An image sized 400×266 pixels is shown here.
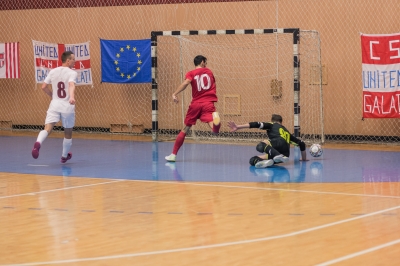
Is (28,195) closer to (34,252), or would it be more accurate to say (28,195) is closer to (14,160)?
(34,252)

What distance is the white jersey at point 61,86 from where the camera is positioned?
14.7 metres

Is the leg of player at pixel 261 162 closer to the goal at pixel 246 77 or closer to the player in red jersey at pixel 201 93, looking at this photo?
the player in red jersey at pixel 201 93

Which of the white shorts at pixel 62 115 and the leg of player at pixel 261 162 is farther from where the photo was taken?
the white shorts at pixel 62 115

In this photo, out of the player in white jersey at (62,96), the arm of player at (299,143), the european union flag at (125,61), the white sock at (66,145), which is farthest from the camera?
the european union flag at (125,61)

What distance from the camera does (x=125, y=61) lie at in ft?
69.5

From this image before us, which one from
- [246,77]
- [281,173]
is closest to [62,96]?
[281,173]

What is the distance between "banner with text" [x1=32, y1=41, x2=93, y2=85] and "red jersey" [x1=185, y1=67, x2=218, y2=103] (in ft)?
24.2

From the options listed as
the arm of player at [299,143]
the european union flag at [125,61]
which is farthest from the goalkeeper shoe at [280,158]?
the european union flag at [125,61]

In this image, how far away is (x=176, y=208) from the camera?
994 cm

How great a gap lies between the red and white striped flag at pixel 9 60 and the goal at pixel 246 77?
14.1 feet

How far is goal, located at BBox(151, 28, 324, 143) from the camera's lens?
19656 millimetres

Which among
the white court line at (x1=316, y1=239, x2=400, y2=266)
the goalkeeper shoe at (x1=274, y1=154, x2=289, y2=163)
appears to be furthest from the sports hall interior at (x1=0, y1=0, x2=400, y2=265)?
the goalkeeper shoe at (x1=274, y1=154, x2=289, y2=163)

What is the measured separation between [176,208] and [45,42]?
1394cm

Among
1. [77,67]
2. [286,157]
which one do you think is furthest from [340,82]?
[77,67]
